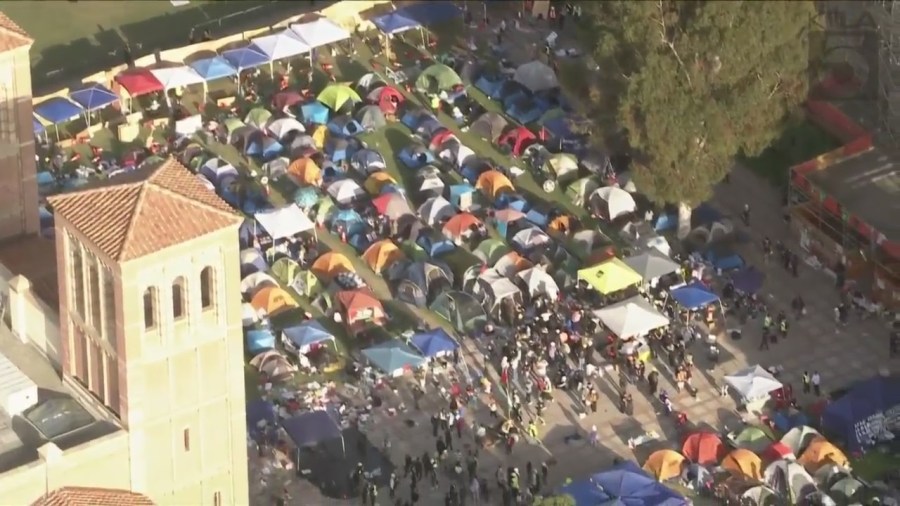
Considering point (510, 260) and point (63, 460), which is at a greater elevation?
point (63, 460)

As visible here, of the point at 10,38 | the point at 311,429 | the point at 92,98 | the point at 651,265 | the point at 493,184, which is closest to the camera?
the point at 10,38

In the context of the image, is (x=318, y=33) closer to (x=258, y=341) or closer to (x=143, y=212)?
(x=258, y=341)


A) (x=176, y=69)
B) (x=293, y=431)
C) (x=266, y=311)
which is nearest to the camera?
(x=293, y=431)

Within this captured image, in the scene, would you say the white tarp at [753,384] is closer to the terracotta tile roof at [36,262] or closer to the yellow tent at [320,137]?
the yellow tent at [320,137]

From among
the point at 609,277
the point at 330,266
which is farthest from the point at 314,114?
the point at 609,277

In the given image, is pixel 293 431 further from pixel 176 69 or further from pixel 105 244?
pixel 176 69

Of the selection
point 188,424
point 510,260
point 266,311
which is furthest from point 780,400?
point 188,424
